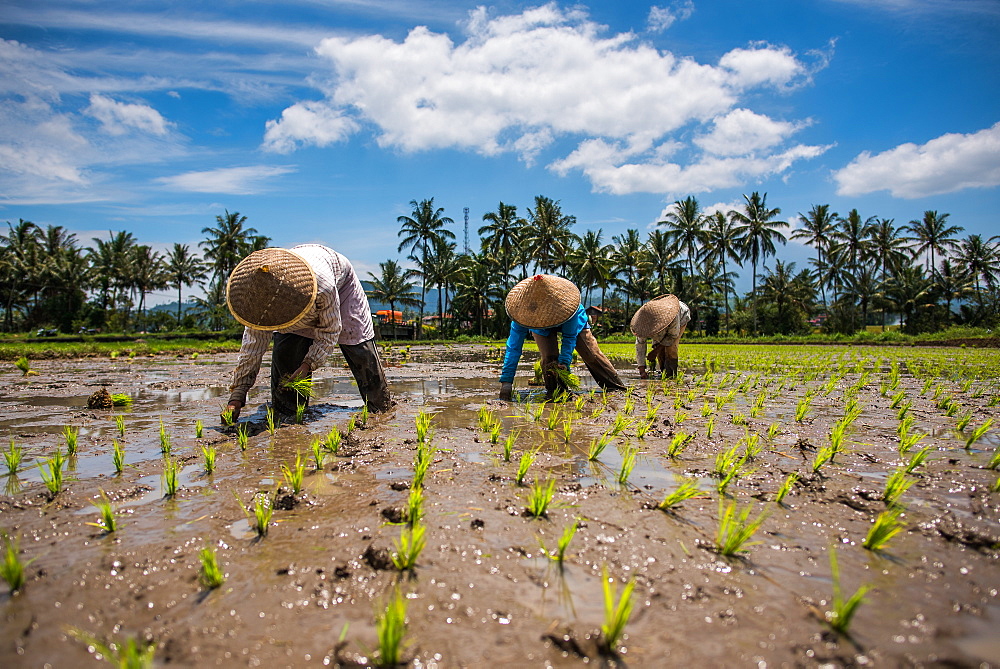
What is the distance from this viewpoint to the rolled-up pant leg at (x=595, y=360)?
5977 mm

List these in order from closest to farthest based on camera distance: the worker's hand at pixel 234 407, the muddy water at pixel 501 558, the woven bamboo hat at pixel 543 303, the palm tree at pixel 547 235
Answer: the muddy water at pixel 501 558 → the worker's hand at pixel 234 407 → the woven bamboo hat at pixel 543 303 → the palm tree at pixel 547 235

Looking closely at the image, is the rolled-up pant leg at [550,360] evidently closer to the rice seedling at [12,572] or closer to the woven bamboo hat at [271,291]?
the woven bamboo hat at [271,291]

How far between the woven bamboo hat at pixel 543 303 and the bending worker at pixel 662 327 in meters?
2.14

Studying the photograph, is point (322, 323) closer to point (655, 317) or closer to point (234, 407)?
point (234, 407)

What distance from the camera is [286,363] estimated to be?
4.50m

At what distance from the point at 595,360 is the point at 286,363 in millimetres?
3373

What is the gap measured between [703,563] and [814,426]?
2.92 metres

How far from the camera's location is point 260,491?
2555 millimetres

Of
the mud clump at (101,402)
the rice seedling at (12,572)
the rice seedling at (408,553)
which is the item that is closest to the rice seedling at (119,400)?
Result: the mud clump at (101,402)

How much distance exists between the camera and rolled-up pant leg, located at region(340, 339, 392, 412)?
468 centimetres

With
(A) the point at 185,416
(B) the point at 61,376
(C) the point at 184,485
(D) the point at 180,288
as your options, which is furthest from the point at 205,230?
(C) the point at 184,485

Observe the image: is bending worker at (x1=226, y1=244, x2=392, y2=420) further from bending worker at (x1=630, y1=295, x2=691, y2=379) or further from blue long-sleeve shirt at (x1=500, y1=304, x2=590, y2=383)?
bending worker at (x1=630, y1=295, x2=691, y2=379)

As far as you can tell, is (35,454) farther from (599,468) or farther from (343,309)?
(599,468)

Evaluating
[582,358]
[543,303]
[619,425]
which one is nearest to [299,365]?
[543,303]
